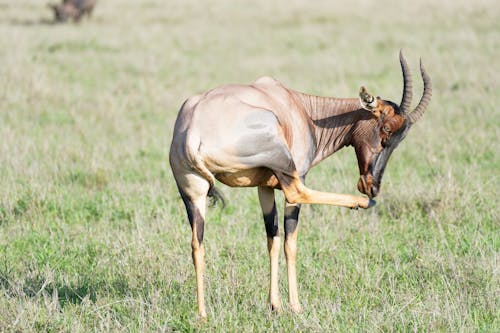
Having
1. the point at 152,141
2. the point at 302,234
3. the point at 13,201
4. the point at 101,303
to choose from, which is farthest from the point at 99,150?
the point at 101,303

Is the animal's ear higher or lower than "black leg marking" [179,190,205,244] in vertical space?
higher

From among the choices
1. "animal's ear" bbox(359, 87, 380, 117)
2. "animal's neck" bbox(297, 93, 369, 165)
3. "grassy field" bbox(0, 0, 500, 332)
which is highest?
"animal's ear" bbox(359, 87, 380, 117)

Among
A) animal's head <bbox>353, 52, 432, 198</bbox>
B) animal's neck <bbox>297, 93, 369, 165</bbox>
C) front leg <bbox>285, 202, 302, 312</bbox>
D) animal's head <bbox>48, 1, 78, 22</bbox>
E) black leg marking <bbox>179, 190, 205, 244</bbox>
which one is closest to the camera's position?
black leg marking <bbox>179, 190, 205, 244</bbox>

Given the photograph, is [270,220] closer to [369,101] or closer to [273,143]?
[273,143]

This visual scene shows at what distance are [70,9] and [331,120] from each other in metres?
23.9

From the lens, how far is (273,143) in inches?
202

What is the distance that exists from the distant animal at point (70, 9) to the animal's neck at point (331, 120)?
77.2ft

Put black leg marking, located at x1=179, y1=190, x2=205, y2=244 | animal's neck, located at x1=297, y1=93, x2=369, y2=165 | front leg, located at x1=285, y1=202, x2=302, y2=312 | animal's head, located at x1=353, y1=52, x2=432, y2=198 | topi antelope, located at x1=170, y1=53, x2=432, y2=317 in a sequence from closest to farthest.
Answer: topi antelope, located at x1=170, y1=53, x2=432, y2=317 → black leg marking, located at x1=179, y1=190, x2=205, y2=244 → front leg, located at x1=285, y1=202, x2=302, y2=312 → animal's head, located at x1=353, y1=52, x2=432, y2=198 → animal's neck, located at x1=297, y1=93, x2=369, y2=165

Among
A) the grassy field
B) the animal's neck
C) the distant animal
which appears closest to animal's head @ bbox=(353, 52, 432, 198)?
the animal's neck

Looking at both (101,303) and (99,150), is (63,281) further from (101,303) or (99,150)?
(99,150)

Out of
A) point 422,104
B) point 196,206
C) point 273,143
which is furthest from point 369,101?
point 196,206

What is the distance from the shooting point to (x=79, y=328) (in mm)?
5262

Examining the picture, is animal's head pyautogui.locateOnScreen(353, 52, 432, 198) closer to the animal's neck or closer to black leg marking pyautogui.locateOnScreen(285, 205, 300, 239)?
the animal's neck

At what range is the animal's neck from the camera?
6.28 m
